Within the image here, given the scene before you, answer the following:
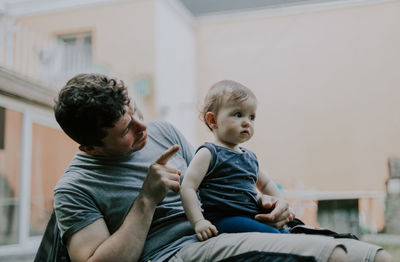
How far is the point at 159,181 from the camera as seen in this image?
1020 millimetres

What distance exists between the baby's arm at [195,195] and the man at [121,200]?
25mm

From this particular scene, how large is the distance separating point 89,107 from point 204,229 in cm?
39

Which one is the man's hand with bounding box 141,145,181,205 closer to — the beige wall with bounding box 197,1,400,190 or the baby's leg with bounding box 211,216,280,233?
the baby's leg with bounding box 211,216,280,233

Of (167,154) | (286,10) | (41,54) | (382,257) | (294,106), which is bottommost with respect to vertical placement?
(382,257)

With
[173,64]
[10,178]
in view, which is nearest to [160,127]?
[10,178]

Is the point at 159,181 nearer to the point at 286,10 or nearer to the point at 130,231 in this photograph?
the point at 130,231

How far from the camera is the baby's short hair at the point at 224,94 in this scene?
3.61 ft

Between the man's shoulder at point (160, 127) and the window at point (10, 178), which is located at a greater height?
the man's shoulder at point (160, 127)

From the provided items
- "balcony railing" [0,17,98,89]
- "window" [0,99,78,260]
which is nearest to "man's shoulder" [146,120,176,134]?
"window" [0,99,78,260]

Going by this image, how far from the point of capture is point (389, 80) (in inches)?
103

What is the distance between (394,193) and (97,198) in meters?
2.43

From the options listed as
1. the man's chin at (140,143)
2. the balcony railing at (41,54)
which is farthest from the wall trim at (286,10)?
the man's chin at (140,143)

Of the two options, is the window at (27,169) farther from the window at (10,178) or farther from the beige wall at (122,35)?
the beige wall at (122,35)

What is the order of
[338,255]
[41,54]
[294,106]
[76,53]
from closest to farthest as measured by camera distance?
[338,255]
[294,106]
[41,54]
[76,53]
